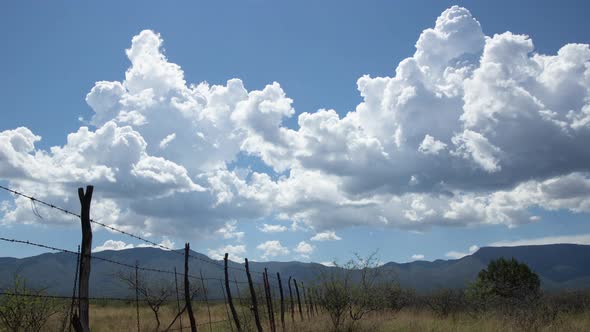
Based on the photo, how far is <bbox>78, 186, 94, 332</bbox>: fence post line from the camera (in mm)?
7633

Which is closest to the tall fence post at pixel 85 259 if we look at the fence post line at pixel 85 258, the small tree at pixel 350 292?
the fence post line at pixel 85 258

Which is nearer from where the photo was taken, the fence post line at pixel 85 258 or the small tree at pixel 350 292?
the fence post line at pixel 85 258

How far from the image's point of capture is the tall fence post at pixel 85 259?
25.0 feet

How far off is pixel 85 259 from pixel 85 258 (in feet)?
0.05

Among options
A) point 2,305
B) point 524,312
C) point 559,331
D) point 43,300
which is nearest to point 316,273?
point 524,312

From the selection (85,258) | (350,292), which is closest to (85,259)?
(85,258)

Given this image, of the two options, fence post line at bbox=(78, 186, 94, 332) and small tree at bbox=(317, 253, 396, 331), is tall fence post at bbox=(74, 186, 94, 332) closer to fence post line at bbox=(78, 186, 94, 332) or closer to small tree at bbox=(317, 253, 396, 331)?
fence post line at bbox=(78, 186, 94, 332)

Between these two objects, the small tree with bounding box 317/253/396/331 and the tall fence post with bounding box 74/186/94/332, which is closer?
the tall fence post with bounding box 74/186/94/332

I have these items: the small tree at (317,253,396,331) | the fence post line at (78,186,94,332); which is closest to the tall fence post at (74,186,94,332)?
the fence post line at (78,186,94,332)

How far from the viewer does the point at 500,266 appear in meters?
56.7

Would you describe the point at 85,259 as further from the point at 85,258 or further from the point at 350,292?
the point at 350,292

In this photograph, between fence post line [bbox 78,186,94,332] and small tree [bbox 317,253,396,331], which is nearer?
fence post line [bbox 78,186,94,332]

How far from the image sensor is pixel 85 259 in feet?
25.9

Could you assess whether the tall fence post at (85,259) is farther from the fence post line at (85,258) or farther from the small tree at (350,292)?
the small tree at (350,292)
